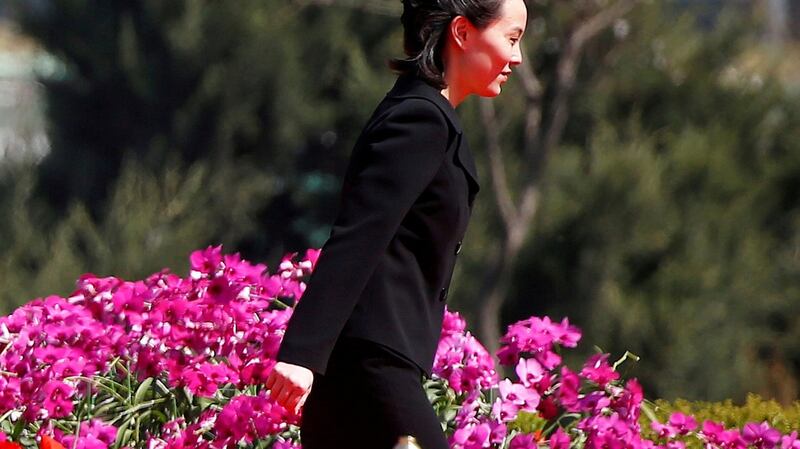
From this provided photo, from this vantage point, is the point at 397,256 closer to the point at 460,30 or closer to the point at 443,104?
the point at 443,104

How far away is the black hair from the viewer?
2.62m

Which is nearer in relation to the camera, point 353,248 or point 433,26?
point 353,248

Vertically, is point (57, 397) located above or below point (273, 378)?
below

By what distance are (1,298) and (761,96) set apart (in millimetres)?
4779

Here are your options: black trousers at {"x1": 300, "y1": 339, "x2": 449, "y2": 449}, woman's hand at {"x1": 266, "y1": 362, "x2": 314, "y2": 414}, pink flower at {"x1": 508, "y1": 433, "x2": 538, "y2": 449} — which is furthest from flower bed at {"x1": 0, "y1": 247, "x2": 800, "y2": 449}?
woman's hand at {"x1": 266, "y1": 362, "x2": 314, "y2": 414}

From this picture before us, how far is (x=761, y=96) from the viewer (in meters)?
9.84

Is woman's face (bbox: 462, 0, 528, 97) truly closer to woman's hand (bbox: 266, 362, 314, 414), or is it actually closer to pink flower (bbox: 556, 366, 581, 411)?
woman's hand (bbox: 266, 362, 314, 414)

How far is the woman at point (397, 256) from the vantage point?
2.43m

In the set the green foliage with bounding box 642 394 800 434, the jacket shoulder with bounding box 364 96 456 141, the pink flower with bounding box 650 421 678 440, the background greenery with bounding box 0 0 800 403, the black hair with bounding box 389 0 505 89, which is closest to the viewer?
the jacket shoulder with bounding box 364 96 456 141

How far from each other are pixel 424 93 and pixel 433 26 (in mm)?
141

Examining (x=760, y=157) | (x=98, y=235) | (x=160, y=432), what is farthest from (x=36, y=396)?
(x=760, y=157)

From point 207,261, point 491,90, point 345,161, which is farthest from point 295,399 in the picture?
point 345,161

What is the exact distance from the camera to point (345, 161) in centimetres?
920

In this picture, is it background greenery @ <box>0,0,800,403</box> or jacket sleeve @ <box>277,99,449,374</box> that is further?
background greenery @ <box>0,0,800,403</box>
